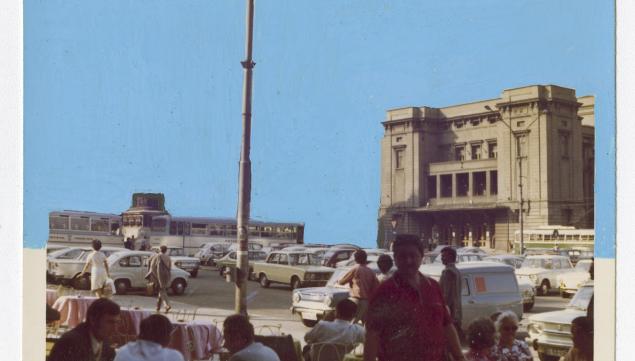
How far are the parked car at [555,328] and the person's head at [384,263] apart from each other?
1.47 m

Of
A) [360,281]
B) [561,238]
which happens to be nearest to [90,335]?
[360,281]

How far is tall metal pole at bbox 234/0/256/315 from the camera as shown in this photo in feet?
23.4

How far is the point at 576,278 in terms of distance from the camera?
21.5ft

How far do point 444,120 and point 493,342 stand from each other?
270 centimetres

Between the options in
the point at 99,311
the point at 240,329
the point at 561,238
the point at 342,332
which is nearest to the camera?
the point at 240,329

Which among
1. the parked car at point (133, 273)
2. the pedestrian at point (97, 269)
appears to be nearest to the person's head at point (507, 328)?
the parked car at point (133, 273)

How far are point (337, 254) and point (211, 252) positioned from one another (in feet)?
4.61

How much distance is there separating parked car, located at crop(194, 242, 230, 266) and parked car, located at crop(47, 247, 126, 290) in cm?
85

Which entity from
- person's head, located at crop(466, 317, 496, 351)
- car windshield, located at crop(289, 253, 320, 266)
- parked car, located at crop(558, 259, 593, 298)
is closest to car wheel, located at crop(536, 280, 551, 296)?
parked car, located at crop(558, 259, 593, 298)

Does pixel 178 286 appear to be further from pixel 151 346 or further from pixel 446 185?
pixel 446 185

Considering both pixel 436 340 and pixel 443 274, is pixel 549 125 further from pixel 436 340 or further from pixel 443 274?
pixel 436 340

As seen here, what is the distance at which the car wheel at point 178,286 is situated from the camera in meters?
7.13

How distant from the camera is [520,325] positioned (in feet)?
21.3
